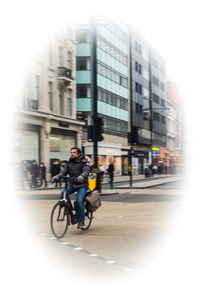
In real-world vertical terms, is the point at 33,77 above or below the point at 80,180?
above

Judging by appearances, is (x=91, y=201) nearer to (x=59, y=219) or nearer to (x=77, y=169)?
(x=77, y=169)

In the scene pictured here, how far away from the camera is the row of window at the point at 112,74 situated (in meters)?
49.6

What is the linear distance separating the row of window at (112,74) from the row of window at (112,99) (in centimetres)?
174

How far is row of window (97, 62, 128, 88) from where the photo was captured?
1954 inches

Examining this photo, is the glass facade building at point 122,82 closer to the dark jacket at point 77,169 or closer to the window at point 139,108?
the window at point 139,108

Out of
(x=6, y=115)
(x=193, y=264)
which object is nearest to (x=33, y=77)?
(x=6, y=115)

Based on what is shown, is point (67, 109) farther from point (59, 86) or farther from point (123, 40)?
point (123, 40)

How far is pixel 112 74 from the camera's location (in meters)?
54.4

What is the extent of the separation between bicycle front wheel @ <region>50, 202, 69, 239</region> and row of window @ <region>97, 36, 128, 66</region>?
41.7m

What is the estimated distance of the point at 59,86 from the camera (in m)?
40.8

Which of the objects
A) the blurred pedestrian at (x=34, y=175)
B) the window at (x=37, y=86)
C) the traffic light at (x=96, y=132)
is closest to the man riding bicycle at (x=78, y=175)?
the traffic light at (x=96, y=132)

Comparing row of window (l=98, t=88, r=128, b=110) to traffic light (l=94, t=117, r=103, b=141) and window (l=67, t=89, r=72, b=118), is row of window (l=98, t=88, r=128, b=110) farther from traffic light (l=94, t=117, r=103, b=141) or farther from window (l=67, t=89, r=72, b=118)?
traffic light (l=94, t=117, r=103, b=141)

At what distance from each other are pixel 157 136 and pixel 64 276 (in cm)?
7461

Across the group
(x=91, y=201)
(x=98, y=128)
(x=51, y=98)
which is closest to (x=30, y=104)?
(x=51, y=98)
